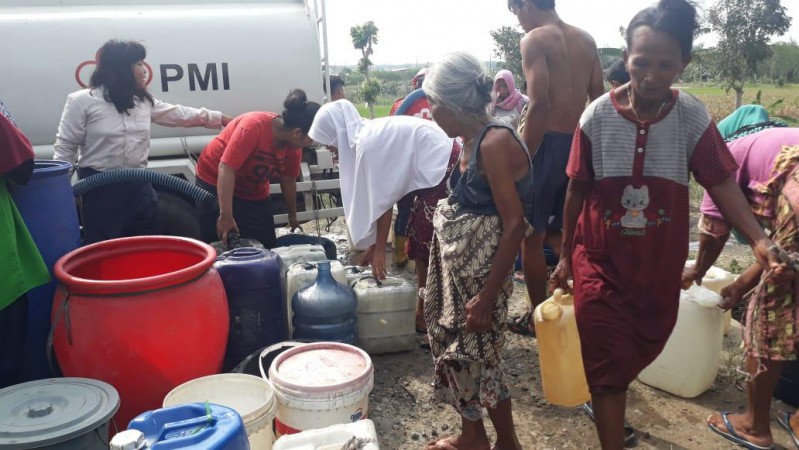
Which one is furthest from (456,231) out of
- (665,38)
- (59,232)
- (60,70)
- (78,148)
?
(60,70)

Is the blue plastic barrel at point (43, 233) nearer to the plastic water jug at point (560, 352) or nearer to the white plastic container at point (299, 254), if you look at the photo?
the white plastic container at point (299, 254)

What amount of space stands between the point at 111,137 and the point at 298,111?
3.89ft

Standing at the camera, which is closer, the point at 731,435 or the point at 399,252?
the point at 731,435

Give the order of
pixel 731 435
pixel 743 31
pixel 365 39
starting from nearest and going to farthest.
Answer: pixel 731 435
pixel 743 31
pixel 365 39

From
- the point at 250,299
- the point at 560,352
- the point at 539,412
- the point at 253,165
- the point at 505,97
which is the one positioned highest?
the point at 505,97

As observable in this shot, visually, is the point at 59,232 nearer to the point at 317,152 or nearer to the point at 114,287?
the point at 114,287

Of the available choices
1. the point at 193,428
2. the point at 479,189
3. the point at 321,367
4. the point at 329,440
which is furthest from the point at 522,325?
the point at 193,428

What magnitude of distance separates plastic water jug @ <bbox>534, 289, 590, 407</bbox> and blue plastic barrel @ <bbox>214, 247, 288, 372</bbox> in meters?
1.40

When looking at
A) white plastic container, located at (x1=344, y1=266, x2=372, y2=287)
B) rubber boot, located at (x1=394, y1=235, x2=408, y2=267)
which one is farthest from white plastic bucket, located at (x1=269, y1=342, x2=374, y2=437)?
rubber boot, located at (x1=394, y1=235, x2=408, y2=267)

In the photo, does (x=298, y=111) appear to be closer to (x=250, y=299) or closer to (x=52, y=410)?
(x=250, y=299)

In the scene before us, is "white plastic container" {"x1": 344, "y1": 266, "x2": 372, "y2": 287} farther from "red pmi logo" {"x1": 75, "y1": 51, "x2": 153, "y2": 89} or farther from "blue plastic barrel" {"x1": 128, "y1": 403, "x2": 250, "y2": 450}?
"red pmi logo" {"x1": 75, "y1": 51, "x2": 153, "y2": 89}

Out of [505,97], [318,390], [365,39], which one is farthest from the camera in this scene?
[365,39]

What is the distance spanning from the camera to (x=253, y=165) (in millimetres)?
4004

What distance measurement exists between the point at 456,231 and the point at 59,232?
1765 millimetres
